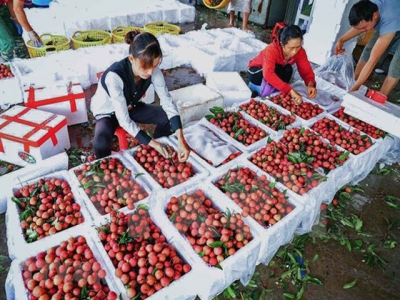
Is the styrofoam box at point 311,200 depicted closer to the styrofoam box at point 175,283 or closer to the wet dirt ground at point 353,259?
the wet dirt ground at point 353,259

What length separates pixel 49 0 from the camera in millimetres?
6270

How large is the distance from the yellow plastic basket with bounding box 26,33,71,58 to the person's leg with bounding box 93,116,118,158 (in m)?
2.14

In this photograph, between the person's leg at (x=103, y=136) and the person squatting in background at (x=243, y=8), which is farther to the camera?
the person squatting in background at (x=243, y=8)

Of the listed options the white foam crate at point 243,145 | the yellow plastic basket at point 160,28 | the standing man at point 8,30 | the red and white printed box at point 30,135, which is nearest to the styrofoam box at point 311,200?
the white foam crate at point 243,145

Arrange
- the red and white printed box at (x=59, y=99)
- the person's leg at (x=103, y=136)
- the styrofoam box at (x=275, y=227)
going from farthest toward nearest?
the red and white printed box at (x=59, y=99) < the person's leg at (x=103, y=136) < the styrofoam box at (x=275, y=227)

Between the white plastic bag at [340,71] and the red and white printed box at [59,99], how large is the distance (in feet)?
9.51

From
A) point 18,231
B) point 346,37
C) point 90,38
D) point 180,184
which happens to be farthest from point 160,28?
point 18,231

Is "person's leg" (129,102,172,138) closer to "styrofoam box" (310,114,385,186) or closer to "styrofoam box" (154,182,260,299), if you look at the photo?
"styrofoam box" (154,182,260,299)

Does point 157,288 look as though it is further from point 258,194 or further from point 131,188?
point 258,194

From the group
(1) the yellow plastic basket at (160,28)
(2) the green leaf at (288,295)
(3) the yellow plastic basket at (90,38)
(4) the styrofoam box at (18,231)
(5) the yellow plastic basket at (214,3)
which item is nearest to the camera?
(4) the styrofoam box at (18,231)

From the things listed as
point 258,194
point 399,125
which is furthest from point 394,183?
point 258,194

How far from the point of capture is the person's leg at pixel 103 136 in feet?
8.80

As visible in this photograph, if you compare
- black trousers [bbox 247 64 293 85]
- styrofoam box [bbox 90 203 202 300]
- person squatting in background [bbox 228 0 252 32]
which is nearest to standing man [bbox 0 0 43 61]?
black trousers [bbox 247 64 293 85]

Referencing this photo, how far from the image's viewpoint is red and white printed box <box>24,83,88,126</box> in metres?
3.22
